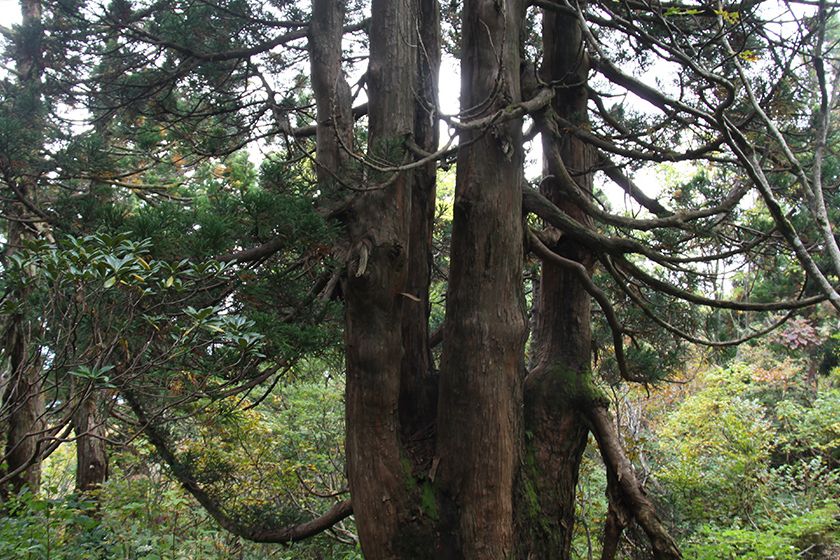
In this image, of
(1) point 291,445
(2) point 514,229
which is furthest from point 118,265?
(1) point 291,445

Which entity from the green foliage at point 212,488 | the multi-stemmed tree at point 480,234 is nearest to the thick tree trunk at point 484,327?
the multi-stemmed tree at point 480,234

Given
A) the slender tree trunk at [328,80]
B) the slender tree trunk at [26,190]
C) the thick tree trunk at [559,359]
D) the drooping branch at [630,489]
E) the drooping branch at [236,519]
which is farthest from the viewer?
the slender tree trunk at [26,190]

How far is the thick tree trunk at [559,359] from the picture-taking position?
3801 millimetres

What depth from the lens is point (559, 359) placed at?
4.15 m

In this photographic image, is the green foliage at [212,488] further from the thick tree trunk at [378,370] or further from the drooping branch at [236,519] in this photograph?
the thick tree trunk at [378,370]

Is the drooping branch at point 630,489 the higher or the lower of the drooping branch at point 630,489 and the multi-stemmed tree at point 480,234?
the lower

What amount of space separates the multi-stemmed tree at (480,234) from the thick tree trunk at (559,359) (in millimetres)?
15

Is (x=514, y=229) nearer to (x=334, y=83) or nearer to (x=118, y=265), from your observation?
(x=334, y=83)

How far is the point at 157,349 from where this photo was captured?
9.38ft

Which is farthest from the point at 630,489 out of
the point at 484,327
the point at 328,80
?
the point at 328,80

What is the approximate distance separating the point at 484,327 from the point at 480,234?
548 mm

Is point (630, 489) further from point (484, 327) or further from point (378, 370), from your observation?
point (378, 370)

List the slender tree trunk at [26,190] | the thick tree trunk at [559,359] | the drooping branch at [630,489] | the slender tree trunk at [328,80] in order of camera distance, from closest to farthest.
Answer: the drooping branch at [630,489], the slender tree trunk at [328,80], the thick tree trunk at [559,359], the slender tree trunk at [26,190]

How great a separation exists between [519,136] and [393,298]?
126cm
